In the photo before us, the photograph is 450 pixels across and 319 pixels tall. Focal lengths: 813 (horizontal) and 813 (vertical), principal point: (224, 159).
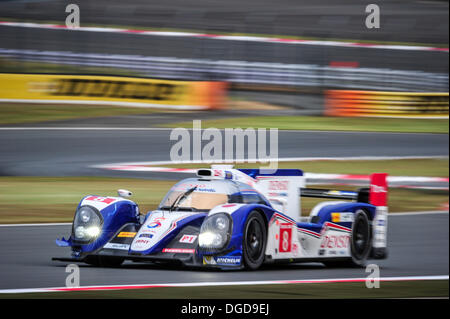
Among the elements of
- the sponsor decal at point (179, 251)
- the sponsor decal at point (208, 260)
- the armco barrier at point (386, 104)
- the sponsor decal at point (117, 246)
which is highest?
the armco barrier at point (386, 104)

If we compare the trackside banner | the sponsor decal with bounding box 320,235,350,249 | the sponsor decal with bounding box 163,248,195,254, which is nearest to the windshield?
the sponsor decal with bounding box 163,248,195,254

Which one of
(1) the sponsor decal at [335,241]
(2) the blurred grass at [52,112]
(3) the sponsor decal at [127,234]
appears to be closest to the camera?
(3) the sponsor decal at [127,234]

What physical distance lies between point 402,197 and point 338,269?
5517mm

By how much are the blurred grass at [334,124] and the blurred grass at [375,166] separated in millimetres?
2675

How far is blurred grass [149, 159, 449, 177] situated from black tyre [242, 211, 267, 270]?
23.9ft

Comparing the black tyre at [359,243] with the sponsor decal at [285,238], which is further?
the black tyre at [359,243]

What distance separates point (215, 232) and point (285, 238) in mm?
913

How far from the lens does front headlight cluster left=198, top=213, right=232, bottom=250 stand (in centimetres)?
663

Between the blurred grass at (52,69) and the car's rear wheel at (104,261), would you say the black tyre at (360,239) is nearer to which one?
the car's rear wheel at (104,261)

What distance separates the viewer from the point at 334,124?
63.1 feet

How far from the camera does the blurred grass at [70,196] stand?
10555 millimetres

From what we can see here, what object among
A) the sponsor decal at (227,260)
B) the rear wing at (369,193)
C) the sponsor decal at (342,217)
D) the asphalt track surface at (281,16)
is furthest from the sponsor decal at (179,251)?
the asphalt track surface at (281,16)

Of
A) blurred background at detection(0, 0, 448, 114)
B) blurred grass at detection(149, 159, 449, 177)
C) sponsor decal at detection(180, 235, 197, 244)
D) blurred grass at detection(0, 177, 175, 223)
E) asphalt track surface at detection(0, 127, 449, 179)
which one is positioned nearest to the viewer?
sponsor decal at detection(180, 235, 197, 244)

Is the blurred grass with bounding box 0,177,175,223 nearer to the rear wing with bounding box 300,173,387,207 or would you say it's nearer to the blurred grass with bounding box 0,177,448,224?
the blurred grass with bounding box 0,177,448,224
